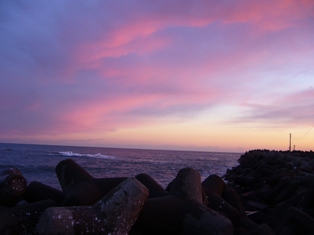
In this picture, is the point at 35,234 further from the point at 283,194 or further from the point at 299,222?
the point at 283,194

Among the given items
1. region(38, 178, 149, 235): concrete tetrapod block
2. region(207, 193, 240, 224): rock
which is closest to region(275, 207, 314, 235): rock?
region(207, 193, 240, 224): rock

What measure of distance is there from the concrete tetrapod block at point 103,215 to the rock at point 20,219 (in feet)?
1.94

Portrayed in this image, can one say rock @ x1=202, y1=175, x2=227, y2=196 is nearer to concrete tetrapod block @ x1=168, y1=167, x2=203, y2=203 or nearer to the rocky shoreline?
→ the rocky shoreline

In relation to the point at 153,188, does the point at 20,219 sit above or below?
below

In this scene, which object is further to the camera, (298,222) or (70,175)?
(70,175)

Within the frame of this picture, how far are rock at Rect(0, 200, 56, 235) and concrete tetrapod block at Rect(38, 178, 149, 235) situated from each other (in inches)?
23.2

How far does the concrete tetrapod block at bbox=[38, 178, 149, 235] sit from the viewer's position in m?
3.01

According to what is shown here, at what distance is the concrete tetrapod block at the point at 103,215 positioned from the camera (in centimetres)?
301

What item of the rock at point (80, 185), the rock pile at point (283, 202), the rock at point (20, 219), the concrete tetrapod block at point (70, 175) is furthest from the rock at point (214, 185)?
the rock at point (20, 219)

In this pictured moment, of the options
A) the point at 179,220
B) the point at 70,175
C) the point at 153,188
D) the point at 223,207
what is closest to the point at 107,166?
the point at 70,175

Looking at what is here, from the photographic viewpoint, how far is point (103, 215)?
3.20 m

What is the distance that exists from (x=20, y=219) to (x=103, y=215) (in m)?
1.11

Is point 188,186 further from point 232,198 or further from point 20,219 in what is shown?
point 20,219

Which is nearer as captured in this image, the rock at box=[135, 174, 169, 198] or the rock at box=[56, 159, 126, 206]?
the rock at box=[56, 159, 126, 206]
